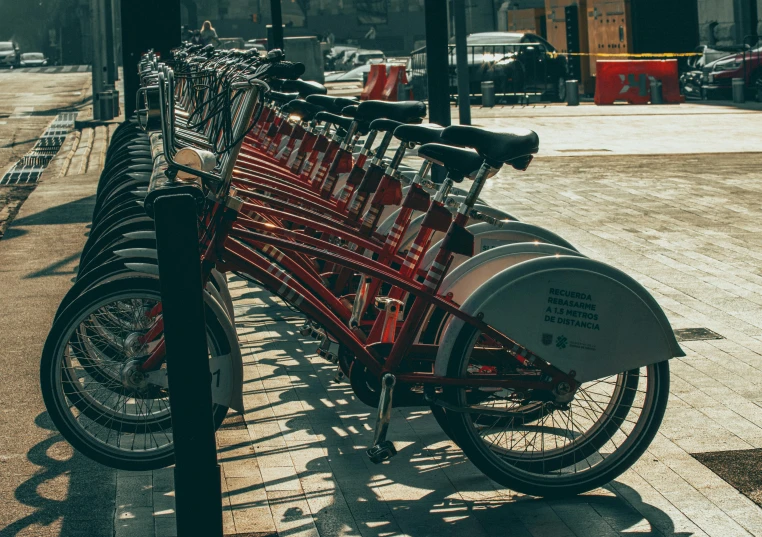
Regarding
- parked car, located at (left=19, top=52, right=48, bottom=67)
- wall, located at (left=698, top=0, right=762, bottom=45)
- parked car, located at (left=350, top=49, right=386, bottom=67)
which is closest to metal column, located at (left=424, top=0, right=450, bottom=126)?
wall, located at (left=698, top=0, right=762, bottom=45)

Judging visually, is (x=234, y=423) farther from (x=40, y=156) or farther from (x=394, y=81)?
(x=394, y=81)

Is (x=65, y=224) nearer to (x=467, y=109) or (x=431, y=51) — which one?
(x=431, y=51)

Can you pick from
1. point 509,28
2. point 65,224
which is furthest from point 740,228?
point 509,28

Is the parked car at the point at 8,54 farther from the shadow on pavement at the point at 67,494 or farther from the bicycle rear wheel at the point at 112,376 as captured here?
the bicycle rear wheel at the point at 112,376

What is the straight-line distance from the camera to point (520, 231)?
16.4ft

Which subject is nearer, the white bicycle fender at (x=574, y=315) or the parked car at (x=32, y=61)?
the white bicycle fender at (x=574, y=315)

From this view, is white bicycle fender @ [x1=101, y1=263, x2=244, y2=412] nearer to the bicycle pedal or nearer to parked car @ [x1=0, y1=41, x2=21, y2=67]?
the bicycle pedal

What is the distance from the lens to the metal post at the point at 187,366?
3367mm

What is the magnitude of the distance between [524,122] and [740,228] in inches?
460

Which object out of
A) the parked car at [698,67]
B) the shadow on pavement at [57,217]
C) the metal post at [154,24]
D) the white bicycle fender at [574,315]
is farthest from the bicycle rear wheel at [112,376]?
the parked car at [698,67]

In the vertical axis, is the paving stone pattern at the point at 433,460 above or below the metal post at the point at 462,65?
below

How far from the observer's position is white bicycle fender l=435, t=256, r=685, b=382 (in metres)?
4.15

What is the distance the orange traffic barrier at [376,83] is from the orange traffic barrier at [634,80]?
487 cm

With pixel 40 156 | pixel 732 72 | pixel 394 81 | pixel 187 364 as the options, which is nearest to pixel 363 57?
pixel 394 81
